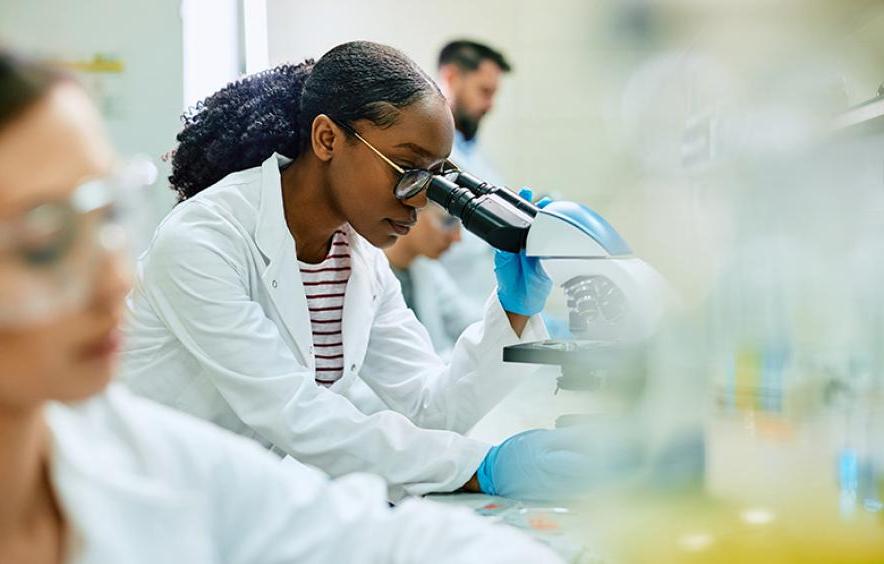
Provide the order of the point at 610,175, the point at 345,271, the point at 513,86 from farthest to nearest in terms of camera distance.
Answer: the point at 513,86 < the point at 610,175 < the point at 345,271

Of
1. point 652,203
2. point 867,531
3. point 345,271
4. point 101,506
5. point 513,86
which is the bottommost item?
point 867,531

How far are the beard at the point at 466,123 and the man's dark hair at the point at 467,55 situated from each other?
199mm

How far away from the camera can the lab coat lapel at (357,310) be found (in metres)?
1.86

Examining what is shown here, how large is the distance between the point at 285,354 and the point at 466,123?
2624mm

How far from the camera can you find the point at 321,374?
72.6 inches

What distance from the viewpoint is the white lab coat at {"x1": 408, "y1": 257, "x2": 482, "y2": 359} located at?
10.3 ft

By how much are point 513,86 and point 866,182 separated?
11.5 ft

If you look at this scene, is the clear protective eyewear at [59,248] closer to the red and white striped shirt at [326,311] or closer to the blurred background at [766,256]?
the blurred background at [766,256]

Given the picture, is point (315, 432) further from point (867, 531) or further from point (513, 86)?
point (513, 86)

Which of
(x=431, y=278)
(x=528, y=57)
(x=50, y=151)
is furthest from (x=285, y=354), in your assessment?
(x=528, y=57)

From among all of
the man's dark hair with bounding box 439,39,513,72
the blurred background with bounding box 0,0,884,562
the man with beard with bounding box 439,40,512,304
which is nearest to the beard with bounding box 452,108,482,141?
the man with beard with bounding box 439,40,512,304

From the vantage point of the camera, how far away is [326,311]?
189 centimetres

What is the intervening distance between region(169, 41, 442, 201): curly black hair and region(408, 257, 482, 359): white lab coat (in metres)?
1.23

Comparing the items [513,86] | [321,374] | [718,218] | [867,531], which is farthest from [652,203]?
[513,86]
